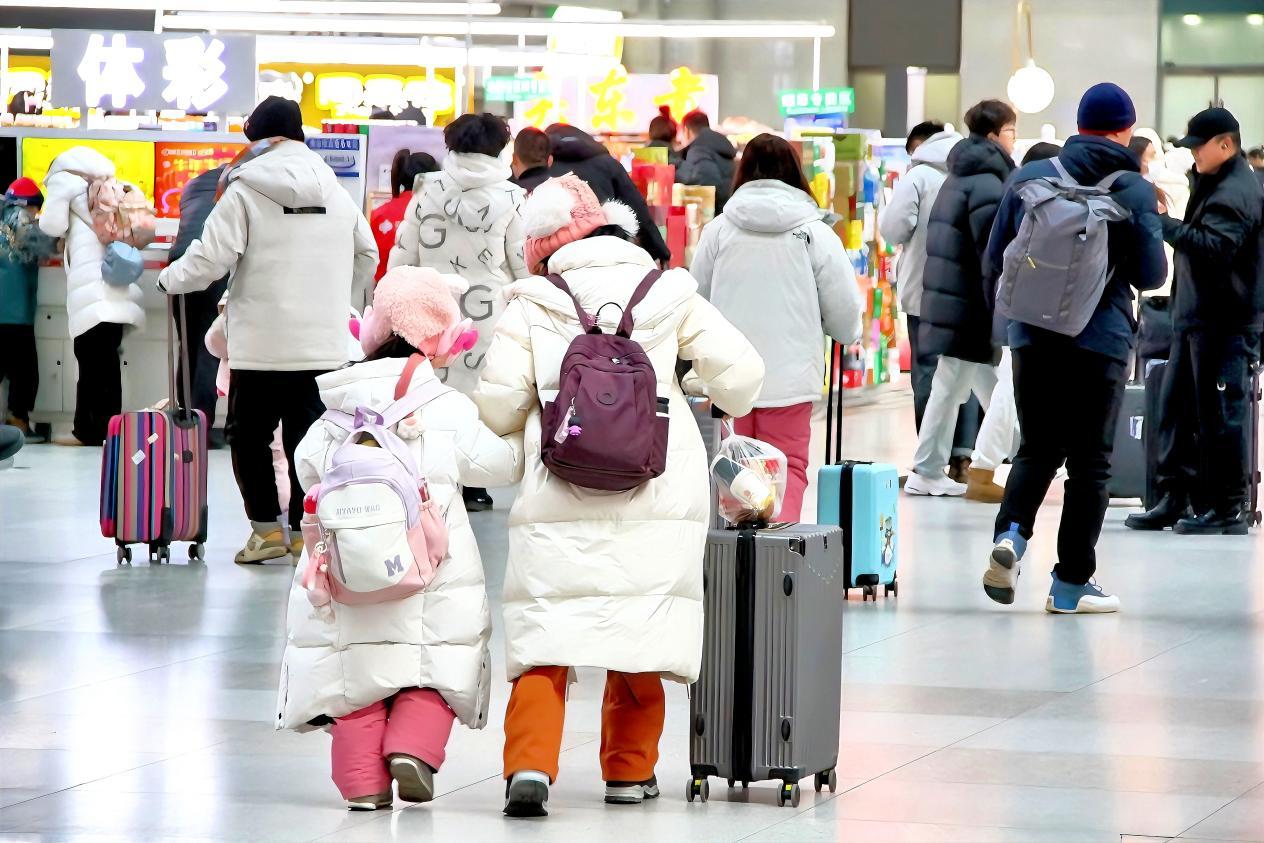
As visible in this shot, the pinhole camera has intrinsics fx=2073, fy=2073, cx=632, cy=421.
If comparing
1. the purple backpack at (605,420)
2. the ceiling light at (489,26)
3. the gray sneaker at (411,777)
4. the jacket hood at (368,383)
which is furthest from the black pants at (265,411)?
the ceiling light at (489,26)

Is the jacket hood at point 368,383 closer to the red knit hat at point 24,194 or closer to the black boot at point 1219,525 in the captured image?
the black boot at point 1219,525

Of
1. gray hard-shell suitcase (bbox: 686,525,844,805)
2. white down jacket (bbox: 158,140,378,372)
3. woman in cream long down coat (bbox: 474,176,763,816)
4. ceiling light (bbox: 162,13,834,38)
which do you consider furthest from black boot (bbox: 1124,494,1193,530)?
ceiling light (bbox: 162,13,834,38)

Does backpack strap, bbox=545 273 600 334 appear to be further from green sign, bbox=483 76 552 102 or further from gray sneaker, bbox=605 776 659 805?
green sign, bbox=483 76 552 102

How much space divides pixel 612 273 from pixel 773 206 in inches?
111

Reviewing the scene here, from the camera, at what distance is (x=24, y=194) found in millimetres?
11938

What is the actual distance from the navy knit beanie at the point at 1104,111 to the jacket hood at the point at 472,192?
2.84 meters

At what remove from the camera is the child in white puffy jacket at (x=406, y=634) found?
14.0ft

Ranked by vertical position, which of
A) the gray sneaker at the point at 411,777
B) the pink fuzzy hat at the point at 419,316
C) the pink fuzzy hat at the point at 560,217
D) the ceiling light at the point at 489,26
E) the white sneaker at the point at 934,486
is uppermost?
the ceiling light at the point at 489,26

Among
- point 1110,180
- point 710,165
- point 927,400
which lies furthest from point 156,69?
point 1110,180

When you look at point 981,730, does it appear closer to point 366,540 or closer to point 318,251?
point 366,540

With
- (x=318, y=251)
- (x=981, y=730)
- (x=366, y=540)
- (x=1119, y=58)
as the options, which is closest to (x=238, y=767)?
(x=366, y=540)

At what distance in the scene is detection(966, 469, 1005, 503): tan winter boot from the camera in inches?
389

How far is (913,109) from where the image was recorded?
29.5 metres

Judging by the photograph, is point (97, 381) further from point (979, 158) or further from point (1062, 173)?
point (1062, 173)
